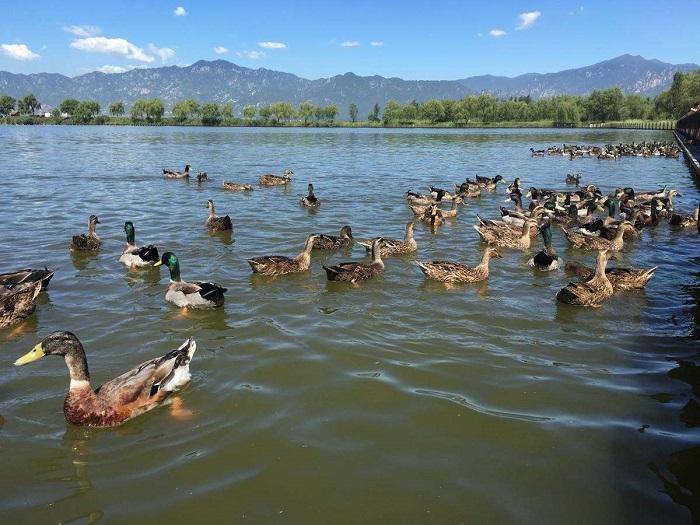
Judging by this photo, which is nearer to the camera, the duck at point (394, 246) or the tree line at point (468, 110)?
the duck at point (394, 246)

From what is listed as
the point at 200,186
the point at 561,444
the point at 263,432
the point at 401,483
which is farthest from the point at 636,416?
the point at 200,186

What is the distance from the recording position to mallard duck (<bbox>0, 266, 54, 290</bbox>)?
10.9 metres

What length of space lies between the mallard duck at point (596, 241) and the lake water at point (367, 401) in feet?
3.26

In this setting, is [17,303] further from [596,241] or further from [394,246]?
[596,241]

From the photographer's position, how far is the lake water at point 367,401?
5.24 metres

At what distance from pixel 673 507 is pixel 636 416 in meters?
1.73

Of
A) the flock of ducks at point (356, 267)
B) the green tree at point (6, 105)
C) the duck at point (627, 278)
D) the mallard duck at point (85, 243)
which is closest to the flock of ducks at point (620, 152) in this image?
the flock of ducks at point (356, 267)

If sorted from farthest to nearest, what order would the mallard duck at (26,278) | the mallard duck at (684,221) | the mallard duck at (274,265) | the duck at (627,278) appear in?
1. the mallard duck at (684,221)
2. the mallard duck at (274,265)
3. the duck at (627,278)
4. the mallard duck at (26,278)

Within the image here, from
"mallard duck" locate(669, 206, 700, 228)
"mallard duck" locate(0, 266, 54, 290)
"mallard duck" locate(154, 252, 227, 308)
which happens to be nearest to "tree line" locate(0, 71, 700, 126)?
A: "mallard duck" locate(669, 206, 700, 228)

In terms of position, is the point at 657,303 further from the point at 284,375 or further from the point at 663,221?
the point at 663,221

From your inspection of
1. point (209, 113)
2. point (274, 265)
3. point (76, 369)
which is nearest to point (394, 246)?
point (274, 265)

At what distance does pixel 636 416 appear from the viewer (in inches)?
262

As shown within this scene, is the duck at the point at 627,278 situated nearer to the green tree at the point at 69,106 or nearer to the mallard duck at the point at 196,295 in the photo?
the mallard duck at the point at 196,295

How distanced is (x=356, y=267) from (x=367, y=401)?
5.53 metres
